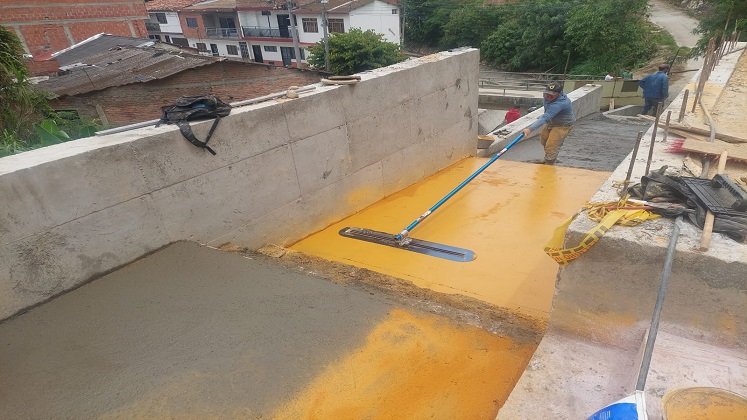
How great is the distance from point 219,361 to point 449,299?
187 cm

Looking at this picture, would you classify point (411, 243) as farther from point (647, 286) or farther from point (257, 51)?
point (257, 51)

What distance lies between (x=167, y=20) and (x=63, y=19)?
55.4 ft

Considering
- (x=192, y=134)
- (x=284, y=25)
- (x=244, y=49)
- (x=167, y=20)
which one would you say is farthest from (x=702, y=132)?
(x=167, y=20)

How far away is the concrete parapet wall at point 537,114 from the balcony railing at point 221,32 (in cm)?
3016

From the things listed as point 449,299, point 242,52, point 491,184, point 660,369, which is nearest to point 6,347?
point 449,299

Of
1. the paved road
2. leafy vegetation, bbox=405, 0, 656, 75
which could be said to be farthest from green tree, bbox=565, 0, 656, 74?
the paved road

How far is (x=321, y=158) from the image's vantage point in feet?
16.1

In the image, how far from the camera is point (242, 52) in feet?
117

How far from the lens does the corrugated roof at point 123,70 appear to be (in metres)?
9.57

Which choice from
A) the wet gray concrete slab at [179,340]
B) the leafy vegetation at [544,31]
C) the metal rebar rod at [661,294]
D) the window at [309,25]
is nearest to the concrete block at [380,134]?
the wet gray concrete slab at [179,340]

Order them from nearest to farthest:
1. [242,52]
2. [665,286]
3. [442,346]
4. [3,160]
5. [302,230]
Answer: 1. [665,286]
2. [442,346]
3. [3,160]
4. [302,230]
5. [242,52]

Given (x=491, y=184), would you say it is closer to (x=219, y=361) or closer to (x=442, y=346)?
(x=442, y=346)

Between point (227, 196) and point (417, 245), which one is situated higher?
point (227, 196)

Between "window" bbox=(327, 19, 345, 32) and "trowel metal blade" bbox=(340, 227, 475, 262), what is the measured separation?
2882 cm
